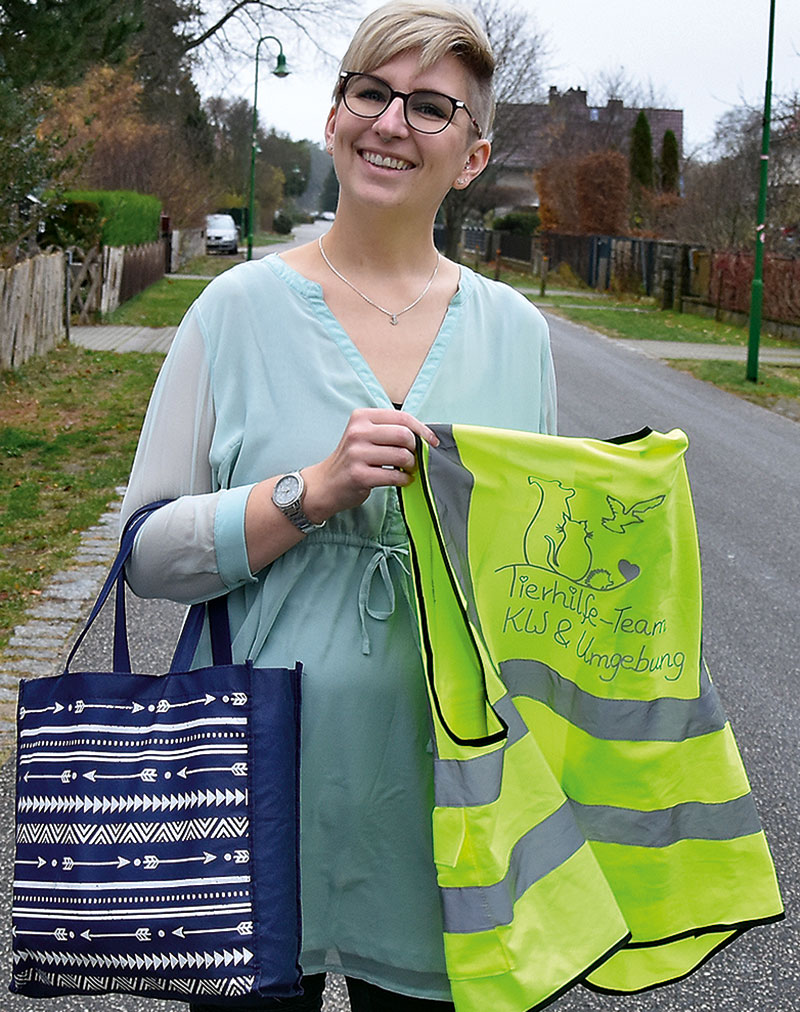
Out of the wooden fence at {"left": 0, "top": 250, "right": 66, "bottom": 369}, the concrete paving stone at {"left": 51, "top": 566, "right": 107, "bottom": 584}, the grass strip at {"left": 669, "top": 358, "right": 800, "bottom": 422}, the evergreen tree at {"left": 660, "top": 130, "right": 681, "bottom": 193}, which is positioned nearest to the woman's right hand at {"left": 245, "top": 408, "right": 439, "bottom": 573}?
the concrete paving stone at {"left": 51, "top": 566, "right": 107, "bottom": 584}

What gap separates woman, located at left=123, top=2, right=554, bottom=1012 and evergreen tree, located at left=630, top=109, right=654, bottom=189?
148 ft

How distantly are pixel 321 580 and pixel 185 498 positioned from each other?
0.23m

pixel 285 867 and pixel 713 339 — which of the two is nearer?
pixel 285 867

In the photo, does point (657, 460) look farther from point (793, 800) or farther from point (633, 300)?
point (633, 300)

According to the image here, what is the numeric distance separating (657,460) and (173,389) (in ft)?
2.38

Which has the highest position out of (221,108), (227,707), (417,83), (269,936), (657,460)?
(221,108)

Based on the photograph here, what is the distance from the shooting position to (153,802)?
1.61m

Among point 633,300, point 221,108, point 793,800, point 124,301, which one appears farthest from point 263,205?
point 793,800

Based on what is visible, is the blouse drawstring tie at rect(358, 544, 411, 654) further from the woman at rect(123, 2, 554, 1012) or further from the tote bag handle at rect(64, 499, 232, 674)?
the tote bag handle at rect(64, 499, 232, 674)

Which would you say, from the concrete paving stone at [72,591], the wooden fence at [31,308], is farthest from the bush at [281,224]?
Result: the concrete paving stone at [72,591]

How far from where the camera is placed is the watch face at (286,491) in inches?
66.0

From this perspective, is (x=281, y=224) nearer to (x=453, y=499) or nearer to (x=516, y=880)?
(x=453, y=499)

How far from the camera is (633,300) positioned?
34781mm

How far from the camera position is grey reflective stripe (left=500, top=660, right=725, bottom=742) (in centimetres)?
176
